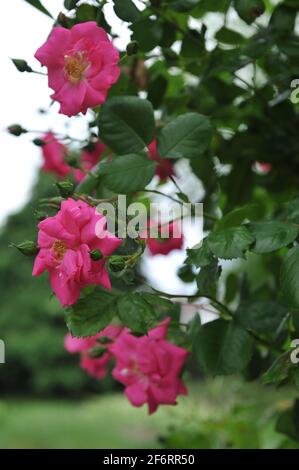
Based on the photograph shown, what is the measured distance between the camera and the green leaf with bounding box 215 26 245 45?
2.87 feet

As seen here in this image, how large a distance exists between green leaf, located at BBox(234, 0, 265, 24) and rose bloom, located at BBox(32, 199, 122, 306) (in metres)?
0.28

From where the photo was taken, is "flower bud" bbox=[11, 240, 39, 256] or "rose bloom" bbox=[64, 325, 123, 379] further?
"rose bloom" bbox=[64, 325, 123, 379]

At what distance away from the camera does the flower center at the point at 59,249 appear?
23.5 inches

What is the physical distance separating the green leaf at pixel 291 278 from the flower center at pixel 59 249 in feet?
0.61

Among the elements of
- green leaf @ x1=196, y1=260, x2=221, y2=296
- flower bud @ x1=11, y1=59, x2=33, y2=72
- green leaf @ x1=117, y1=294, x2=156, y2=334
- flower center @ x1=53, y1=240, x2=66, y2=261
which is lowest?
green leaf @ x1=117, y1=294, x2=156, y2=334

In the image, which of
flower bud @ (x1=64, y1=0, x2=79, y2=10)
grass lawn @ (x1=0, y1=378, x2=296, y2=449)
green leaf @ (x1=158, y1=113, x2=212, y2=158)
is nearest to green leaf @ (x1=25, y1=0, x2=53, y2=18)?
flower bud @ (x1=64, y1=0, x2=79, y2=10)

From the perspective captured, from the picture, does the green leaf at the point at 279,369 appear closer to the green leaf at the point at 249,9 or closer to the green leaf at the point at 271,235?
the green leaf at the point at 271,235

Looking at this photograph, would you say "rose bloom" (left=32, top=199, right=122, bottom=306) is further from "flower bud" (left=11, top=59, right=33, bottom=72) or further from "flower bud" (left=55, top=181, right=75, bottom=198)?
"flower bud" (left=11, top=59, right=33, bottom=72)

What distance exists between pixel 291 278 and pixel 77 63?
0.89 ft

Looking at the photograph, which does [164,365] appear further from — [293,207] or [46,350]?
[46,350]

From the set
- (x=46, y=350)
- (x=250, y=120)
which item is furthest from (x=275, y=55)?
(x=46, y=350)

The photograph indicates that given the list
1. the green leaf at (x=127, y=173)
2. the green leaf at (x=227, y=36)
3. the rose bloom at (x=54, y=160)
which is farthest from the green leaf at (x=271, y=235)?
the rose bloom at (x=54, y=160)

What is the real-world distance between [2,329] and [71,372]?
1.07 m

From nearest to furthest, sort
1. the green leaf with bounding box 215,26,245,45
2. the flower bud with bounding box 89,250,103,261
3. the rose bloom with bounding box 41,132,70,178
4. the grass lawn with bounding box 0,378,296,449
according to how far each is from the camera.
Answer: the flower bud with bounding box 89,250,103,261 → the green leaf with bounding box 215,26,245,45 → the rose bloom with bounding box 41,132,70,178 → the grass lawn with bounding box 0,378,296,449
